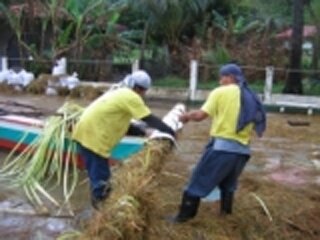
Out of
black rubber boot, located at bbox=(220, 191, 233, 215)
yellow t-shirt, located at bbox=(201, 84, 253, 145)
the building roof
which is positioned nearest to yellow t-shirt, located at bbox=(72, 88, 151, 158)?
yellow t-shirt, located at bbox=(201, 84, 253, 145)

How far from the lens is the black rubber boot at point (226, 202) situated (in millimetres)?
6129

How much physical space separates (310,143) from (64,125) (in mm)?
5347

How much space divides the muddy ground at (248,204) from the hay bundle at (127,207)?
0.21 meters

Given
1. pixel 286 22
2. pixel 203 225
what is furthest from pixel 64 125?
pixel 286 22

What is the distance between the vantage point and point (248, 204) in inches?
264

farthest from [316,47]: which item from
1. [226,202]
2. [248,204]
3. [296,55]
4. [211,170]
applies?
[211,170]

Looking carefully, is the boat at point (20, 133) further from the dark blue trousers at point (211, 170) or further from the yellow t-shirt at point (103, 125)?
the dark blue trousers at point (211, 170)

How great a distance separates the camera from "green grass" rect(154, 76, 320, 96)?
57.8 feet

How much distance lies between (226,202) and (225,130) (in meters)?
0.80

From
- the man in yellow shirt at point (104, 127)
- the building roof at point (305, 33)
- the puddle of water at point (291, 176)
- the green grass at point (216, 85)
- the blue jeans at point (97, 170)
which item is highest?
the building roof at point (305, 33)

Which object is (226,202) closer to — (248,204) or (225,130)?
(248,204)

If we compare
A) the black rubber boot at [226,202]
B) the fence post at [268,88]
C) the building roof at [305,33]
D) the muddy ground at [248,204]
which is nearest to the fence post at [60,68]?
the fence post at [268,88]

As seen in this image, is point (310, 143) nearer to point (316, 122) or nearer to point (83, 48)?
point (316, 122)

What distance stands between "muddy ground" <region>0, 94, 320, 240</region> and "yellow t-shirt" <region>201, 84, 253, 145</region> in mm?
851
